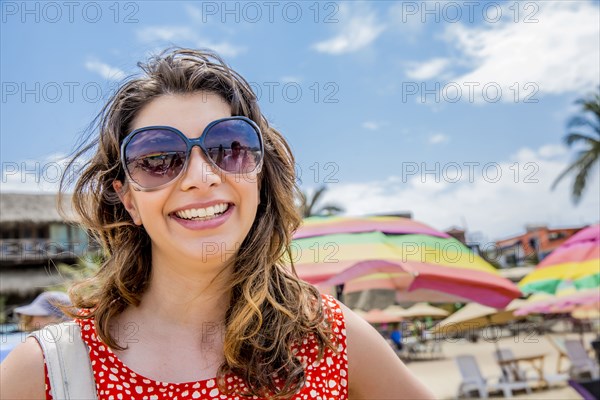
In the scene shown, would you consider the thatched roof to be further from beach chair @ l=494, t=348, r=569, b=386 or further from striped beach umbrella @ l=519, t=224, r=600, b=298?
striped beach umbrella @ l=519, t=224, r=600, b=298

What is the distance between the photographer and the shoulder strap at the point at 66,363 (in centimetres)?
138

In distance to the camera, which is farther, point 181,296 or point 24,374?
point 181,296

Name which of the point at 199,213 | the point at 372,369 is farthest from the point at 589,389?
the point at 199,213

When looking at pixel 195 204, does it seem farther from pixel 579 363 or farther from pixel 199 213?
pixel 579 363

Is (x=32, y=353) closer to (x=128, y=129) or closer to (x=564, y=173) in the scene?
(x=128, y=129)

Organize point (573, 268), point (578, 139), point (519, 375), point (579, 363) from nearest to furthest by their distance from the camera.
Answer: point (573, 268), point (579, 363), point (519, 375), point (578, 139)

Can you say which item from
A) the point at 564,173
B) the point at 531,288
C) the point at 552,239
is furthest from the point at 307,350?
the point at 552,239

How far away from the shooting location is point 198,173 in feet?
5.04

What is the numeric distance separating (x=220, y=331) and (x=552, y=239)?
1408 inches

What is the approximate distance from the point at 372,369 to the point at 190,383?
520 mm

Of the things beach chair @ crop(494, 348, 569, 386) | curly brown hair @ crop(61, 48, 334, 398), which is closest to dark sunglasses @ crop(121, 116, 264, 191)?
curly brown hair @ crop(61, 48, 334, 398)

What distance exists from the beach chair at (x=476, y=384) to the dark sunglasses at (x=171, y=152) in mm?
12321

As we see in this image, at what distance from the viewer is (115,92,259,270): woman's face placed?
1502 mm

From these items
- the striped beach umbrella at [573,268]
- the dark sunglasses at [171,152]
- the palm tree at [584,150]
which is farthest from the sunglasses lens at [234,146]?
the palm tree at [584,150]
